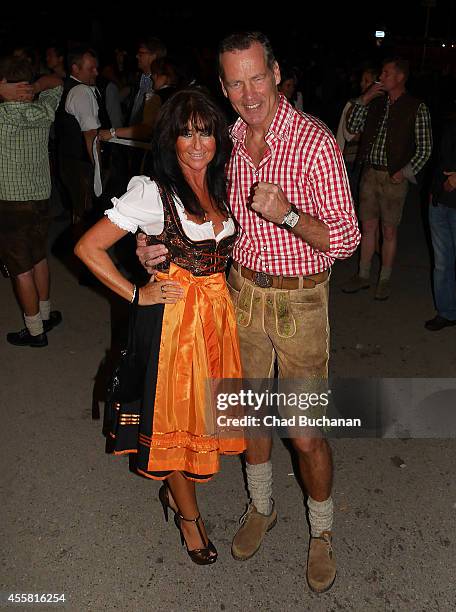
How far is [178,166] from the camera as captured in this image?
2.30m

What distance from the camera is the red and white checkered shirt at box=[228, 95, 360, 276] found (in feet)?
7.30

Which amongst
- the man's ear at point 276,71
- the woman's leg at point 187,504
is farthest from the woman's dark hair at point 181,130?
the woman's leg at point 187,504

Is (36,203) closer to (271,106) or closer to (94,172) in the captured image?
(94,172)

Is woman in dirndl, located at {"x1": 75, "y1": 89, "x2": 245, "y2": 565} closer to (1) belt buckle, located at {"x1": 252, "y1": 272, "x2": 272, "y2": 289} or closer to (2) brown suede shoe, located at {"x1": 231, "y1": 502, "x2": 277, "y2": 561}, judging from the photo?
(1) belt buckle, located at {"x1": 252, "y1": 272, "x2": 272, "y2": 289}

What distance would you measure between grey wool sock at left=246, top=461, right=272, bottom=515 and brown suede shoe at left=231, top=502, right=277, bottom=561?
0.13 ft

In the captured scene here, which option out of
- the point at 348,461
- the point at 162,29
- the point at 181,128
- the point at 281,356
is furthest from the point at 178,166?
the point at 162,29

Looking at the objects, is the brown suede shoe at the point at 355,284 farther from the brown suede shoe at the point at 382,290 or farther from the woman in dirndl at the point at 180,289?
the woman in dirndl at the point at 180,289

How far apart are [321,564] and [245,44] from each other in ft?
6.98

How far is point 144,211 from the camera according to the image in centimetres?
224

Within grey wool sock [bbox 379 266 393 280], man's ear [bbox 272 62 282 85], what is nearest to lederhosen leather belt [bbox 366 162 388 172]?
grey wool sock [bbox 379 266 393 280]

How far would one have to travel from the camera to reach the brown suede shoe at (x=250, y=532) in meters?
Result: 2.79

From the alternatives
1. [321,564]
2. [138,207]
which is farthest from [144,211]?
[321,564]

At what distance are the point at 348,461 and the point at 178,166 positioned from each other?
2.00 m

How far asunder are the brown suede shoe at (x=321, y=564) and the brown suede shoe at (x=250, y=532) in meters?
0.24
